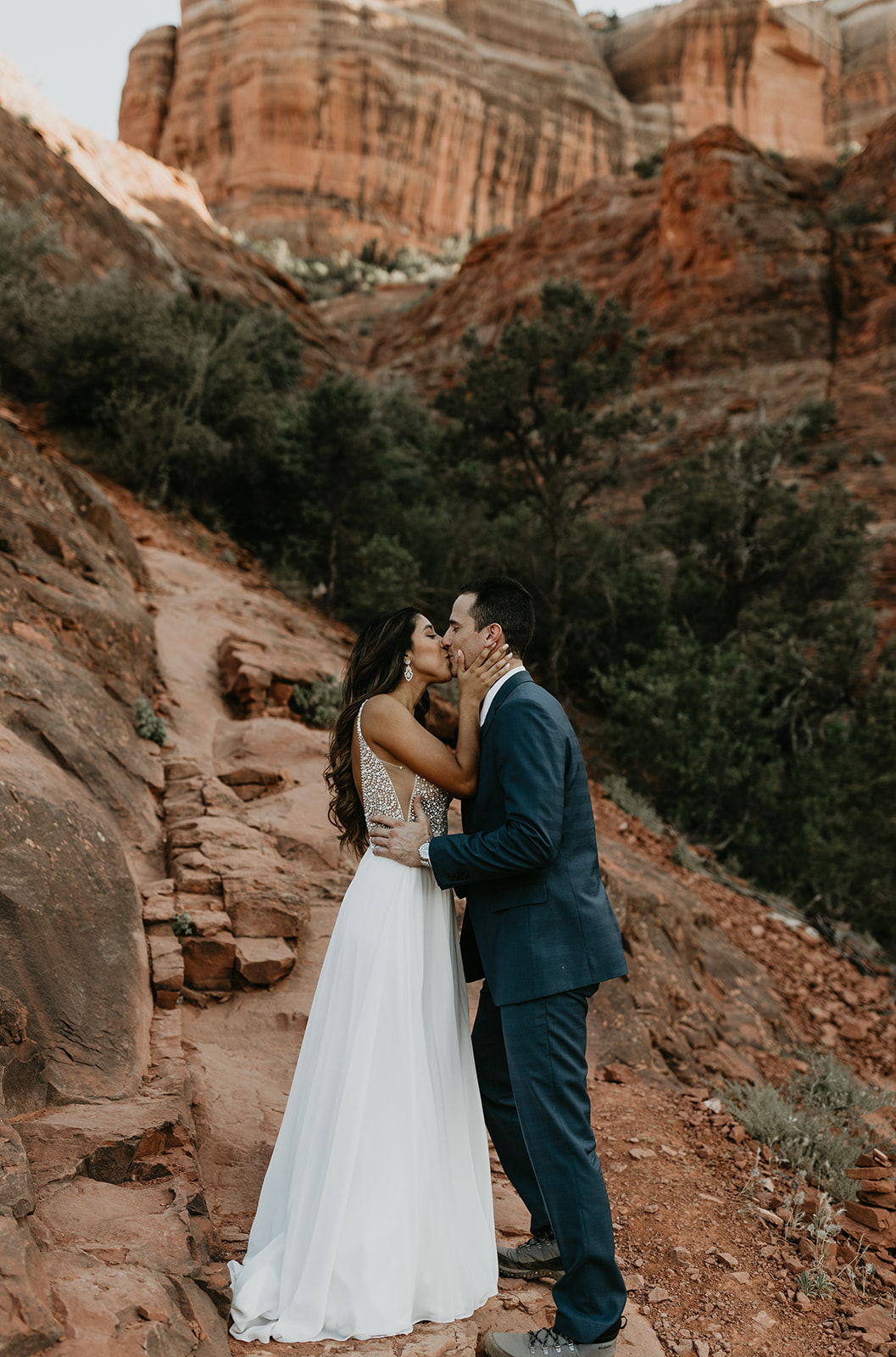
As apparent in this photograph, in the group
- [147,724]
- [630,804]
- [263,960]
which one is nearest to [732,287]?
[630,804]

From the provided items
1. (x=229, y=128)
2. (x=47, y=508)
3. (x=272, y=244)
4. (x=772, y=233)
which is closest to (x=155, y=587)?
(x=47, y=508)

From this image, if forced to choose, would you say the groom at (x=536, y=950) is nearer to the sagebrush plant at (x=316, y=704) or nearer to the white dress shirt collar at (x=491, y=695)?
the white dress shirt collar at (x=491, y=695)

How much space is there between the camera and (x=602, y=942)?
281 centimetres

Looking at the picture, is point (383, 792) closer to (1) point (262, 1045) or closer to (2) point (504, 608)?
(2) point (504, 608)

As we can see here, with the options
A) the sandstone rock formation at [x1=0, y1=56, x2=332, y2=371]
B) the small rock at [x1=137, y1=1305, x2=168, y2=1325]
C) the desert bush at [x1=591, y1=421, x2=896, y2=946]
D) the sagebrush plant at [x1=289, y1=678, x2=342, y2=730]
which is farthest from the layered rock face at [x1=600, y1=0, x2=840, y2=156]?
the small rock at [x1=137, y1=1305, x2=168, y2=1325]

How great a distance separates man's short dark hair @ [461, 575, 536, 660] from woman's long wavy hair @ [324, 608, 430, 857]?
31 centimetres

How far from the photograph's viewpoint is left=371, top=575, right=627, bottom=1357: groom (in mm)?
2584

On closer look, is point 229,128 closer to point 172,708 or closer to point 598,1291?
point 172,708

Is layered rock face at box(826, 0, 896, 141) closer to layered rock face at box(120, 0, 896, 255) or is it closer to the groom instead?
layered rock face at box(120, 0, 896, 255)

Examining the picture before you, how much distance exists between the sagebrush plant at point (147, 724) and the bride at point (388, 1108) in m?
3.47

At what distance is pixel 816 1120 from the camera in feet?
14.7

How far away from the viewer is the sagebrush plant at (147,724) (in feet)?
20.4

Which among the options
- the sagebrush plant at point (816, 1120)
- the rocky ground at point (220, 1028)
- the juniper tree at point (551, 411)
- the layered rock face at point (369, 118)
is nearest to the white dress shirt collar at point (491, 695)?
the rocky ground at point (220, 1028)

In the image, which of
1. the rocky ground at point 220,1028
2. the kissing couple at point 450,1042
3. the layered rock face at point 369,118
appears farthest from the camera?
the layered rock face at point 369,118
